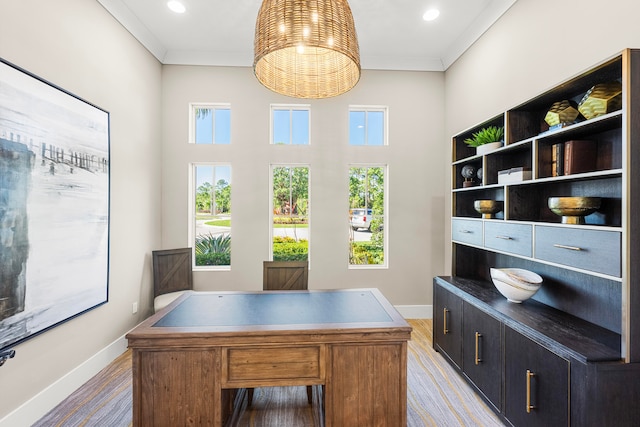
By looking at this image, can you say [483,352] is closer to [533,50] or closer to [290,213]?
[533,50]

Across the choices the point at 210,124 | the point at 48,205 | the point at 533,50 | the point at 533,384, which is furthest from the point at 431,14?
the point at 48,205

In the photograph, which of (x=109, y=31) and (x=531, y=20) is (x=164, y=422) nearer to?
(x=109, y=31)

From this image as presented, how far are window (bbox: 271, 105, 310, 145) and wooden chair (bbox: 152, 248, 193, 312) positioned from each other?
6.13 ft

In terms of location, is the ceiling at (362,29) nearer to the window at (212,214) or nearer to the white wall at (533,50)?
the white wall at (533,50)

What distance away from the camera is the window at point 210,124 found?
3.78 meters

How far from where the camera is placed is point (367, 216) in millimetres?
3912

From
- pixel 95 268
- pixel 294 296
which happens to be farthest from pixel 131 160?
pixel 294 296

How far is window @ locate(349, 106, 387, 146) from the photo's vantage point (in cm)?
388

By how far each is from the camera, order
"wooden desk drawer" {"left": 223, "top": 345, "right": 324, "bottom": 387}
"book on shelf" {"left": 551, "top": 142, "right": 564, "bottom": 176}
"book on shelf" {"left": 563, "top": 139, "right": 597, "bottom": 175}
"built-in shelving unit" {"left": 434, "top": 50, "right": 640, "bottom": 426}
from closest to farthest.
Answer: "built-in shelving unit" {"left": 434, "top": 50, "right": 640, "bottom": 426}
"wooden desk drawer" {"left": 223, "top": 345, "right": 324, "bottom": 387}
"book on shelf" {"left": 563, "top": 139, "right": 597, "bottom": 175}
"book on shelf" {"left": 551, "top": 142, "right": 564, "bottom": 176}

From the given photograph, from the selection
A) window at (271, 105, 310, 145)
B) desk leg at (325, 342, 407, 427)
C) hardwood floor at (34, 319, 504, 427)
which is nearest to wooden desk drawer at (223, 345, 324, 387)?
desk leg at (325, 342, 407, 427)

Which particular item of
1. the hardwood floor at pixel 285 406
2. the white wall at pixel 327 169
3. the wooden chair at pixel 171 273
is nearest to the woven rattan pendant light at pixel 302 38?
the white wall at pixel 327 169

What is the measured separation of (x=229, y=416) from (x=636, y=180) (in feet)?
8.87

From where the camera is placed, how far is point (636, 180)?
1341 mm

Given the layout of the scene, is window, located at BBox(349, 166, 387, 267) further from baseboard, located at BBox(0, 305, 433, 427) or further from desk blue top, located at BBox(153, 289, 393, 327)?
baseboard, located at BBox(0, 305, 433, 427)
